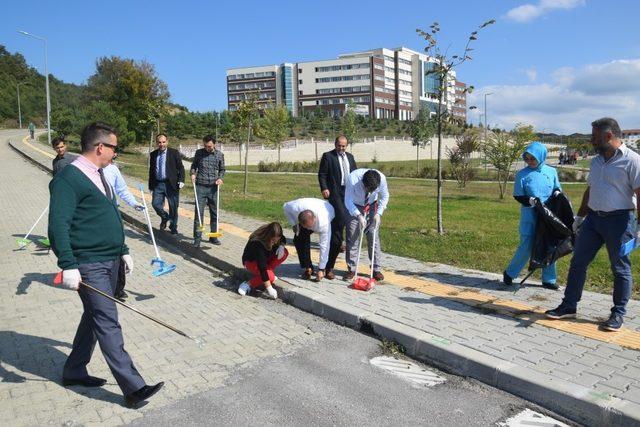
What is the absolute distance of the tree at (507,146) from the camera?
2050 cm

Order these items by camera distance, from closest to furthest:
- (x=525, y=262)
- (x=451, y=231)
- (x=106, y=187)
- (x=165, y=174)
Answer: (x=106, y=187), (x=525, y=262), (x=165, y=174), (x=451, y=231)

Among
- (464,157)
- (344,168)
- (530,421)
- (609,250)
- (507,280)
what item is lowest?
(530,421)

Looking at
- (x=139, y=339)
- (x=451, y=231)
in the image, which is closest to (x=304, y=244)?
(x=139, y=339)

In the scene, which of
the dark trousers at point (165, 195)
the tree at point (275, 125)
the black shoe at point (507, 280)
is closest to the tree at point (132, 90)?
the tree at point (275, 125)

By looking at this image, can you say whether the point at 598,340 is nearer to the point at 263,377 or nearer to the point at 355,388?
the point at 355,388

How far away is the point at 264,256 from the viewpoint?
21.5 ft

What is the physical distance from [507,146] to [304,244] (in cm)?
1615

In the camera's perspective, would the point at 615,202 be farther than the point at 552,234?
No

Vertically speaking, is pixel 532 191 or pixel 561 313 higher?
pixel 532 191

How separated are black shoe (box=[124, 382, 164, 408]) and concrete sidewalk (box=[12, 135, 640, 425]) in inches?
91.3

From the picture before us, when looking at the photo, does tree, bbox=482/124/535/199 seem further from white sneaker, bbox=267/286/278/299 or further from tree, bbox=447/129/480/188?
white sneaker, bbox=267/286/278/299

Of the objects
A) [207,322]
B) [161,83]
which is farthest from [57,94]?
[207,322]

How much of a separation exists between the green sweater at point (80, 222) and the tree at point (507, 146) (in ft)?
61.8

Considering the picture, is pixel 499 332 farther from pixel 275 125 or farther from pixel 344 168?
pixel 275 125
